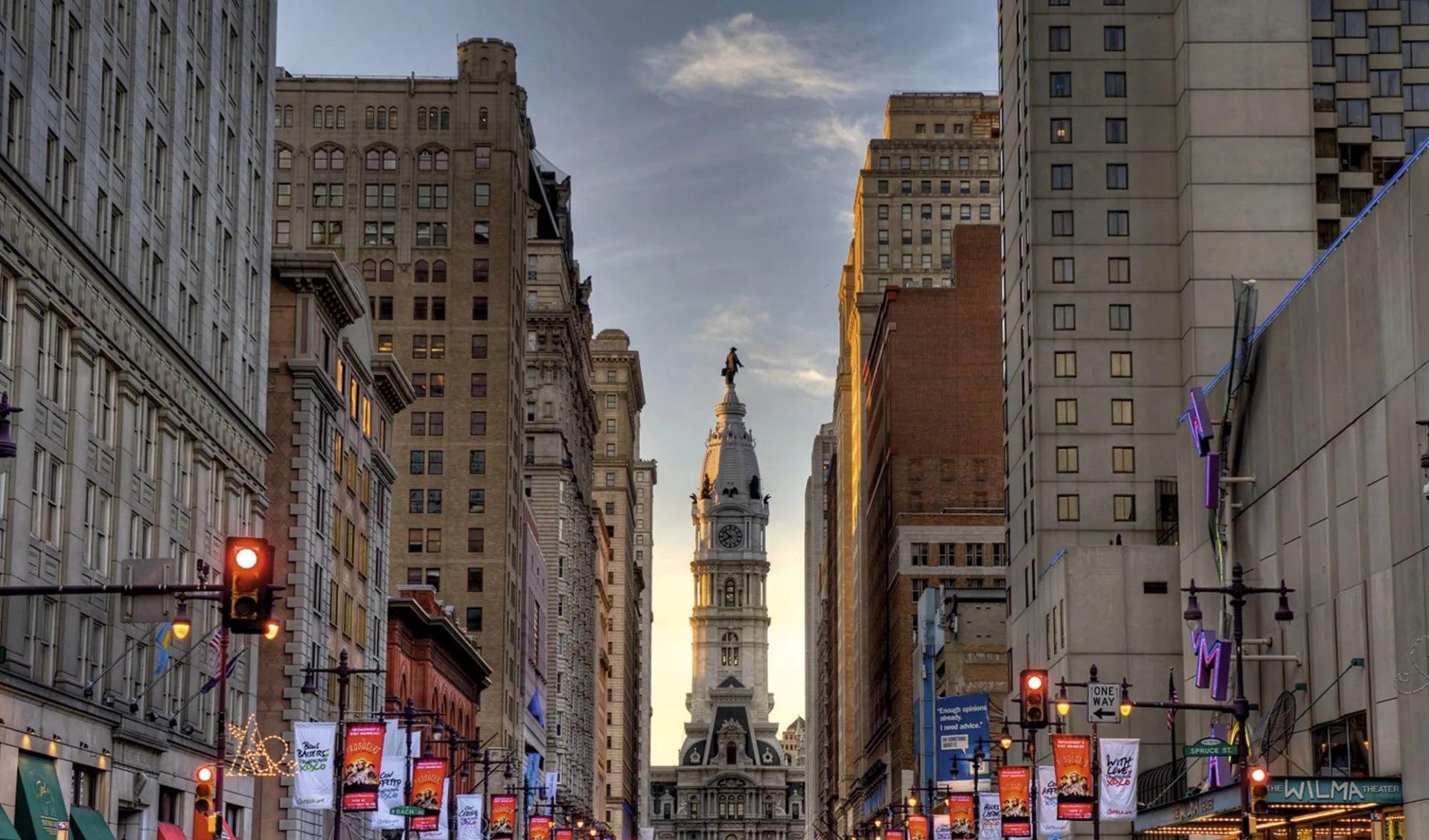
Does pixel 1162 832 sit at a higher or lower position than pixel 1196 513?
lower

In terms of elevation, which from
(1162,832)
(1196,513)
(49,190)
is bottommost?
(1162,832)

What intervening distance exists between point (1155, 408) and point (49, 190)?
6146 cm

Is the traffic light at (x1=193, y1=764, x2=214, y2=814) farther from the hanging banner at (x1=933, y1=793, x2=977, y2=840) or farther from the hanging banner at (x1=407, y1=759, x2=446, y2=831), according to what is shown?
the hanging banner at (x1=933, y1=793, x2=977, y2=840)

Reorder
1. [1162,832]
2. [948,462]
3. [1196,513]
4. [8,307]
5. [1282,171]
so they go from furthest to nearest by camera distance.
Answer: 1. [948,462]
2. [1282,171]
3. [1162,832]
4. [1196,513]
5. [8,307]

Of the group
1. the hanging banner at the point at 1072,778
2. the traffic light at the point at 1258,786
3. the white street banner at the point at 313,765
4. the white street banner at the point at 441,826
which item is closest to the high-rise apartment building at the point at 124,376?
the white street banner at the point at 313,765

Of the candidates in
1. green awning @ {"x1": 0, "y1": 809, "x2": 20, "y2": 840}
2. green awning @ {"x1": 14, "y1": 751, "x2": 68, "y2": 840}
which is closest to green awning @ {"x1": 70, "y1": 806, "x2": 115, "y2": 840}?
green awning @ {"x1": 14, "y1": 751, "x2": 68, "y2": 840}

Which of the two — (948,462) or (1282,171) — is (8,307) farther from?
(948,462)

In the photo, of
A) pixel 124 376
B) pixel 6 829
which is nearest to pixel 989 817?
pixel 124 376

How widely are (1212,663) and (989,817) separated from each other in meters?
16.2

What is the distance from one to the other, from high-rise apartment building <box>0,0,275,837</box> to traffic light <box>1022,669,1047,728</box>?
1816cm

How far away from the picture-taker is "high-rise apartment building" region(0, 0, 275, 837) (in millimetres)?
48469

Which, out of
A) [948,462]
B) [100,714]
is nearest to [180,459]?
[100,714]

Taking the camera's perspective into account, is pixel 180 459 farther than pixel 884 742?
No

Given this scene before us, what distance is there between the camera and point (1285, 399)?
202ft
